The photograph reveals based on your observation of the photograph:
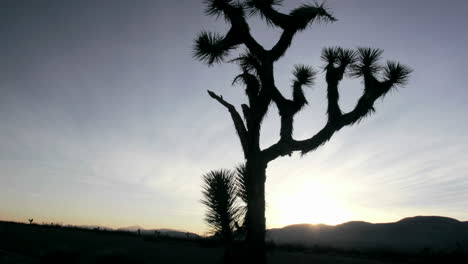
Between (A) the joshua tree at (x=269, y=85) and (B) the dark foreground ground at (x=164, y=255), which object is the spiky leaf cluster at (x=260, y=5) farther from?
(B) the dark foreground ground at (x=164, y=255)

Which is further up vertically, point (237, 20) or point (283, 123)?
point (237, 20)

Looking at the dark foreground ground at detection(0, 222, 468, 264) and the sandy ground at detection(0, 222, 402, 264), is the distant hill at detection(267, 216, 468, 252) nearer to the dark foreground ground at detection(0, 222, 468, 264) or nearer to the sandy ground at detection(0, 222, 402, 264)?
the dark foreground ground at detection(0, 222, 468, 264)

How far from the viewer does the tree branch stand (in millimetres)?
6899

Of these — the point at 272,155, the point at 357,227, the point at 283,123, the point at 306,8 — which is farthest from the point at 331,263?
the point at 357,227

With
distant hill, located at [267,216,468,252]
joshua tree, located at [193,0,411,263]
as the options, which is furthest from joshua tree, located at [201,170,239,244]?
distant hill, located at [267,216,468,252]

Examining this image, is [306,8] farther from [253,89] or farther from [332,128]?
[332,128]

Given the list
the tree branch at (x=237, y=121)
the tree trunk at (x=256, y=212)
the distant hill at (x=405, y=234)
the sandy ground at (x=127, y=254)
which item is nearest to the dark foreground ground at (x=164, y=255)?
the sandy ground at (x=127, y=254)

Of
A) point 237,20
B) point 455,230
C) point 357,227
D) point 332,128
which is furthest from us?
point 357,227

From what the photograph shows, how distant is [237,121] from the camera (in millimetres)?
7055

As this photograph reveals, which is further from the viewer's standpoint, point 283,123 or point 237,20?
point 237,20

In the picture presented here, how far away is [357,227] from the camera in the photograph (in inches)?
2736

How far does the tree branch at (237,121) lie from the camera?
22.6 ft

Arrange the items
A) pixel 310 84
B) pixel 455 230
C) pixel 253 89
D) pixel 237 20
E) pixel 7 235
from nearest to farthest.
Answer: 1. pixel 253 89
2. pixel 237 20
3. pixel 310 84
4. pixel 7 235
5. pixel 455 230

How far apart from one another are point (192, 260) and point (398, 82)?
7194 mm
